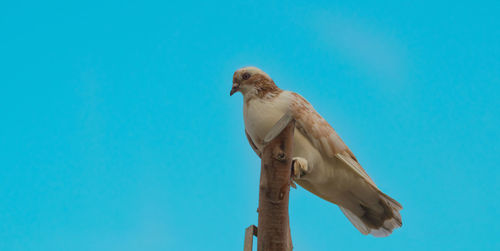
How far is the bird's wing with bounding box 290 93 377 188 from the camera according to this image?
4742 mm

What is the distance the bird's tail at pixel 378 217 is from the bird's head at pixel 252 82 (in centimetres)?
156

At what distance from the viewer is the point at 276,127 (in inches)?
136

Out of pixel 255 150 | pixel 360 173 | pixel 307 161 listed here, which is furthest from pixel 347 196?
pixel 255 150

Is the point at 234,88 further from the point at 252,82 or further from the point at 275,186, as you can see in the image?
the point at 275,186

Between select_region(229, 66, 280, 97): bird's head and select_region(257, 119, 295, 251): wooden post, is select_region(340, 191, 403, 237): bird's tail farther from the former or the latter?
select_region(257, 119, 295, 251): wooden post

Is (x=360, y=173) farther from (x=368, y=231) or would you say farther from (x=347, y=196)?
(x=368, y=231)

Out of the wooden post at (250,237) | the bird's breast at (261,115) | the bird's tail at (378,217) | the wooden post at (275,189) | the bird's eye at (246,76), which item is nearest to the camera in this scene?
the wooden post at (275,189)

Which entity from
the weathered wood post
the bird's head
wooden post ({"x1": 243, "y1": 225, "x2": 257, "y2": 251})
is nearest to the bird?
the bird's head

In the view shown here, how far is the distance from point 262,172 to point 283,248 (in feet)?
1.85

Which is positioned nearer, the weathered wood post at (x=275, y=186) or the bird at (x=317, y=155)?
the weathered wood post at (x=275, y=186)

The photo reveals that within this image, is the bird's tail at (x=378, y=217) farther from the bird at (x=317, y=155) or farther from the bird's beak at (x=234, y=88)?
the bird's beak at (x=234, y=88)

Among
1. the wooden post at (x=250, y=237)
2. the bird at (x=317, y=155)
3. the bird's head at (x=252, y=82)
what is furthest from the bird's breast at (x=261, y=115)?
the wooden post at (x=250, y=237)

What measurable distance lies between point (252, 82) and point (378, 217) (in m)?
1.95

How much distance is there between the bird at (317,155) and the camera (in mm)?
4742
